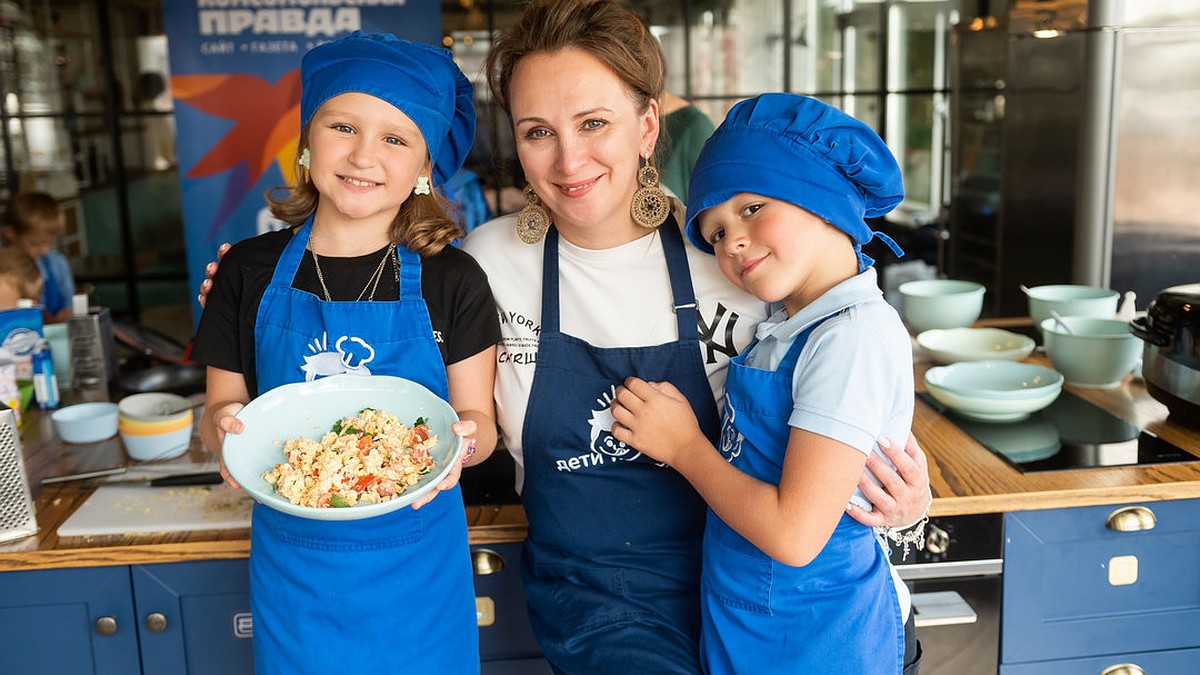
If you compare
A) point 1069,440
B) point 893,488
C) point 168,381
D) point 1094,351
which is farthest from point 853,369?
point 168,381

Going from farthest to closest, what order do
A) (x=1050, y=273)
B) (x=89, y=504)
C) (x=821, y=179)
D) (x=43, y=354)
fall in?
1. (x=1050, y=273)
2. (x=43, y=354)
3. (x=89, y=504)
4. (x=821, y=179)

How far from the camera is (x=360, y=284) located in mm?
1588

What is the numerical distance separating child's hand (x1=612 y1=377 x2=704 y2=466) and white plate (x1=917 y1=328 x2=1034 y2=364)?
3.47 ft

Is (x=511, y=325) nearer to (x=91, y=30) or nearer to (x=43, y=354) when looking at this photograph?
(x=43, y=354)

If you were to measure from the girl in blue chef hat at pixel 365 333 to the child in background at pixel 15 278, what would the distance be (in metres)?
2.10

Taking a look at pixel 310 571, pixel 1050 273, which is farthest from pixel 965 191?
pixel 310 571

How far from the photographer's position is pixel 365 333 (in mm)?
1553

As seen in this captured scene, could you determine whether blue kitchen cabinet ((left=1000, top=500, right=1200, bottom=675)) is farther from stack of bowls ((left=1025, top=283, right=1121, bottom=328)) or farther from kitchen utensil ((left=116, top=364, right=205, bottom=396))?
kitchen utensil ((left=116, top=364, right=205, bottom=396))

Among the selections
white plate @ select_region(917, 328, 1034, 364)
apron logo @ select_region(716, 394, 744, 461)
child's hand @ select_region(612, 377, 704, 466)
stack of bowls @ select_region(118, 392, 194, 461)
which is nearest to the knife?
stack of bowls @ select_region(118, 392, 194, 461)

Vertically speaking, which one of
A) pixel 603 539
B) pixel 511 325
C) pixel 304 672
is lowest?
pixel 304 672

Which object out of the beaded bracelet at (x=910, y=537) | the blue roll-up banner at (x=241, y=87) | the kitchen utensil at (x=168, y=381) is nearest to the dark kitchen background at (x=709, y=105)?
the blue roll-up banner at (x=241, y=87)

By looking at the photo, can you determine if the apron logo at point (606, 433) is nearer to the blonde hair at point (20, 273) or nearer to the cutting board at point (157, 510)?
the cutting board at point (157, 510)

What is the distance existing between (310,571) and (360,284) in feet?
1.45

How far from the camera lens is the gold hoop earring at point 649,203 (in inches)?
64.4
